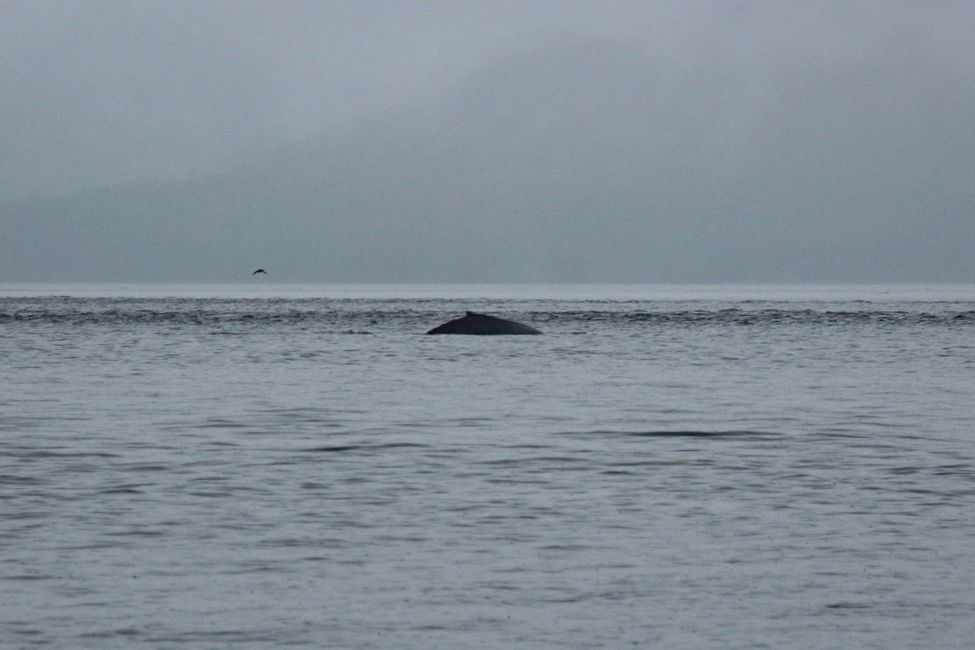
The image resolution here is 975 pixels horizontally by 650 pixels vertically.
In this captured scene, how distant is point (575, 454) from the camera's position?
28625 mm

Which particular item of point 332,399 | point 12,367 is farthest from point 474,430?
point 12,367

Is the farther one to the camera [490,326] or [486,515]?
[490,326]

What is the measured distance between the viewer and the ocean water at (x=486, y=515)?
46.6ft

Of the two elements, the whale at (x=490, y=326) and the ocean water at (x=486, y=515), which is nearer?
the ocean water at (x=486, y=515)

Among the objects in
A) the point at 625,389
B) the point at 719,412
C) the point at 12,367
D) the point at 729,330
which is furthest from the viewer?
the point at 729,330

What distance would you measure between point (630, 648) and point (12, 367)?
157 ft

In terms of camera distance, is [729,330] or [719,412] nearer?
[719,412]

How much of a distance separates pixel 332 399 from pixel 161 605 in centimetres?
2891

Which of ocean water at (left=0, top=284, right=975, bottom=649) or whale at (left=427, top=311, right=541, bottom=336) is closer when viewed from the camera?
ocean water at (left=0, top=284, right=975, bottom=649)

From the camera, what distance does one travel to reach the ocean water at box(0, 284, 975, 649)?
14.2 m

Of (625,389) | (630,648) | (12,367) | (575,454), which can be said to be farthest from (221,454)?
(12,367)

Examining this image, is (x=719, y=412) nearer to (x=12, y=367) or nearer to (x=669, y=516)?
(x=669, y=516)

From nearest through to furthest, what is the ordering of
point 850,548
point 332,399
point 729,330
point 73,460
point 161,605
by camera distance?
point 161,605 → point 850,548 → point 73,460 → point 332,399 → point 729,330

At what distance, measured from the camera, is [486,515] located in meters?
20.6
